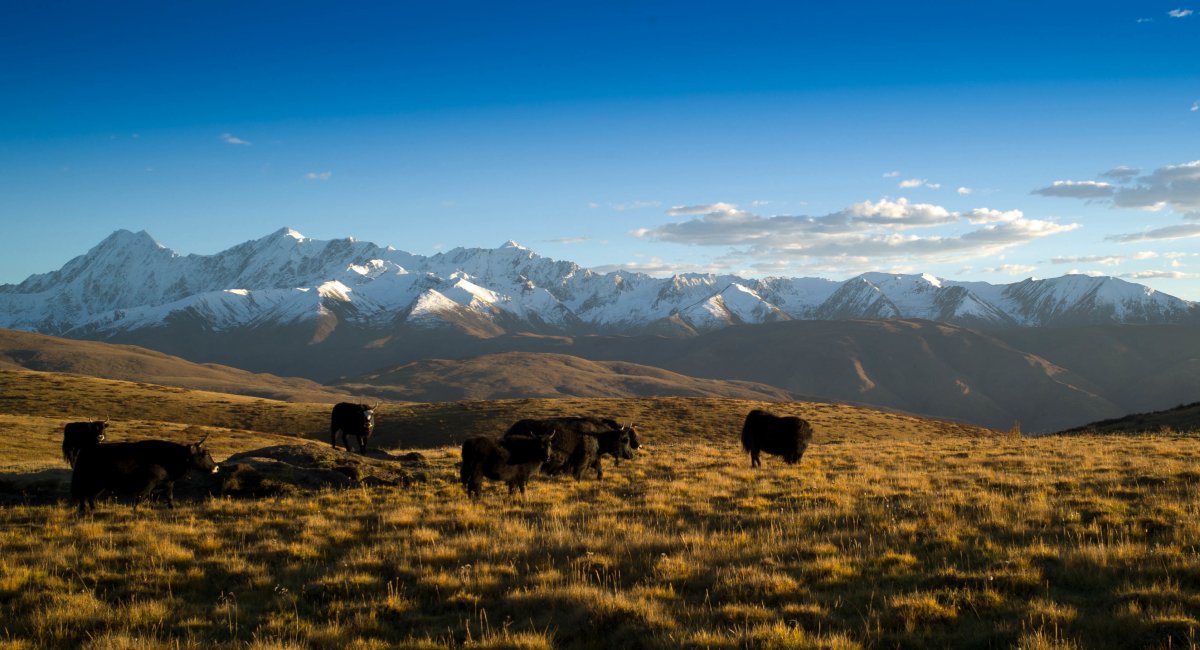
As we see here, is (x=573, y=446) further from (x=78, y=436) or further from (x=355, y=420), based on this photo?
(x=78, y=436)

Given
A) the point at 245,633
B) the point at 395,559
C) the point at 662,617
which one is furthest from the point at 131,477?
the point at 662,617

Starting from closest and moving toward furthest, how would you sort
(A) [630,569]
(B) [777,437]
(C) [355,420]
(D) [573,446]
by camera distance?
(A) [630,569] → (D) [573,446] → (B) [777,437] → (C) [355,420]

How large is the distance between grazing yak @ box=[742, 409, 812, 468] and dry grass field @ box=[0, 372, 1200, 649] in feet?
12.3

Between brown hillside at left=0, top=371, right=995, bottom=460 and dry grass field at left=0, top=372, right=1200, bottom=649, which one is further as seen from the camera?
brown hillside at left=0, top=371, right=995, bottom=460

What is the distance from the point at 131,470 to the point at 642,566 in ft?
39.9

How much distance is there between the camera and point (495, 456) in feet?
56.3

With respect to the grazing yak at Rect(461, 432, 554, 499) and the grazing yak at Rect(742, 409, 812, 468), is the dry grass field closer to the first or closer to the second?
the grazing yak at Rect(461, 432, 554, 499)

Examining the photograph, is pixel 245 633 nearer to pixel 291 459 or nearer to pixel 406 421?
pixel 291 459

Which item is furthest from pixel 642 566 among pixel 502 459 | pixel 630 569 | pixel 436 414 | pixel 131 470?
pixel 436 414

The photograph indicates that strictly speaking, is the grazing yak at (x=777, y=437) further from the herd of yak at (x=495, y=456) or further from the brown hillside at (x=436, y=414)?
the brown hillside at (x=436, y=414)

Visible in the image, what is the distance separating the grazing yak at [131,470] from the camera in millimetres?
15078

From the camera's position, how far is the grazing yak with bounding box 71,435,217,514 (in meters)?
15.1

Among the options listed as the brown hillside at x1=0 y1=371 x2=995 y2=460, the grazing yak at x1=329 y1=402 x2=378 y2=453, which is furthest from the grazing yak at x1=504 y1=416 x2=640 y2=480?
the brown hillside at x1=0 y1=371 x2=995 y2=460

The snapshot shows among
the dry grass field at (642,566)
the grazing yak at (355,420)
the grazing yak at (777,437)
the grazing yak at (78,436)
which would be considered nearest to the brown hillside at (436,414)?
the grazing yak at (355,420)
